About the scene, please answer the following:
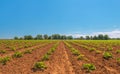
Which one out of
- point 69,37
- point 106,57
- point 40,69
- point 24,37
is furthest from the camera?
point 69,37

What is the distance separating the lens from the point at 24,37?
160 m

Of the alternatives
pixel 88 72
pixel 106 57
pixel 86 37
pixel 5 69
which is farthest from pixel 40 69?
pixel 86 37

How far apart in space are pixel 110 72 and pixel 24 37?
153 metres

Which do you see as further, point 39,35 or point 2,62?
point 39,35

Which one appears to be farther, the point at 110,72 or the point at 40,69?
the point at 40,69

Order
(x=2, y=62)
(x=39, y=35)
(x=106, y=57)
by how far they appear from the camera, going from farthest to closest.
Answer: (x=39, y=35) < (x=106, y=57) < (x=2, y=62)

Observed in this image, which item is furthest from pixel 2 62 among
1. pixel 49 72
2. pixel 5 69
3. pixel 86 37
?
pixel 86 37

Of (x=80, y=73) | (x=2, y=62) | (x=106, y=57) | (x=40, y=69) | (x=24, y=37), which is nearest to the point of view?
(x=80, y=73)

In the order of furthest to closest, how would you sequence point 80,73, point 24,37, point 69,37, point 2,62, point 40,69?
point 69,37
point 24,37
point 2,62
point 40,69
point 80,73

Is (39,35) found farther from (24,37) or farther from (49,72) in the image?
(49,72)

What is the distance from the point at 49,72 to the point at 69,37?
172468 mm

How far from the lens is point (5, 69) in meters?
11.3

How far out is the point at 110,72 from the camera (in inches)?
409

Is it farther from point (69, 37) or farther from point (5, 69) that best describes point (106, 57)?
point (69, 37)
